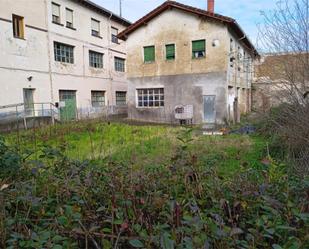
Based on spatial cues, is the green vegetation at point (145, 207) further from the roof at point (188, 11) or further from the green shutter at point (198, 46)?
the green shutter at point (198, 46)

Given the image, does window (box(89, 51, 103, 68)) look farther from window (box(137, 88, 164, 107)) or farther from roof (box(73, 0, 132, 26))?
window (box(137, 88, 164, 107))

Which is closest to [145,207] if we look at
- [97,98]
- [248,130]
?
[248,130]

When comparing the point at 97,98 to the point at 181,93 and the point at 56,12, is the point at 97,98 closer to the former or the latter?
the point at 56,12

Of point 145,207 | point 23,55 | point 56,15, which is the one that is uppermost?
point 56,15

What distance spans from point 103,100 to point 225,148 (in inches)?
688

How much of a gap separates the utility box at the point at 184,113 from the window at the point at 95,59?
9175mm

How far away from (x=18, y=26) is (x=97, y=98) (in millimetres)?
8655

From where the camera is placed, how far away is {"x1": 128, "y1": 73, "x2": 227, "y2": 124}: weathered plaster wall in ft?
56.2

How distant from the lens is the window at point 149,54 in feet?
62.6

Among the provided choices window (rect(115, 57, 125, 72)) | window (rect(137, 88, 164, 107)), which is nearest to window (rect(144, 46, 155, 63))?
window (rect(137, 88, 164, 107))

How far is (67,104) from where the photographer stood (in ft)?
65.2

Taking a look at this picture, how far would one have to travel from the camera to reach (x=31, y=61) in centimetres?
1698

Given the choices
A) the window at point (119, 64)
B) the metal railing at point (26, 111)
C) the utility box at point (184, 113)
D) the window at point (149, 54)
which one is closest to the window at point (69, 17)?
the window at point (149, 54)

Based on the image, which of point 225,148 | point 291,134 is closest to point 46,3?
point 225,148
